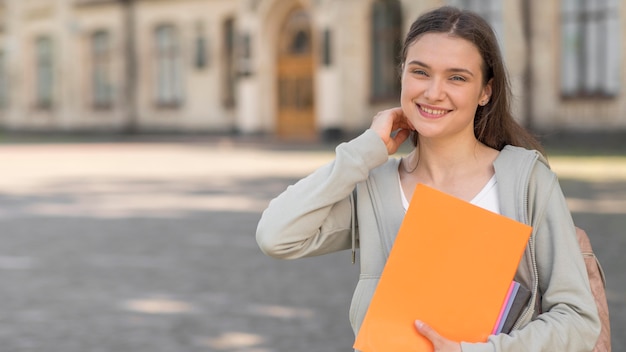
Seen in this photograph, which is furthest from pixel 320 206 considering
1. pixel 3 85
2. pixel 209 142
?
pixel 3 85

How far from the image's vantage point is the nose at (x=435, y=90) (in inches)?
87.8

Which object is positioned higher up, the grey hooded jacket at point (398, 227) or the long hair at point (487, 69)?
the long hair at point (487, 69)

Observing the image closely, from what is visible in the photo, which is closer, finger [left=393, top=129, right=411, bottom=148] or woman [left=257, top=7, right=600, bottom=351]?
woman [left=257, top=7, right=600, bottom=351]

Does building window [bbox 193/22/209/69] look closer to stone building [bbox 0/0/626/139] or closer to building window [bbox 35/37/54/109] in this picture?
stone building [bbox 0/0/626/139]

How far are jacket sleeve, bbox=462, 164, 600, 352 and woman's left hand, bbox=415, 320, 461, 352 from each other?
8 centimetres

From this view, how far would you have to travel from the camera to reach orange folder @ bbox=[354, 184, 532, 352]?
6.75 feet

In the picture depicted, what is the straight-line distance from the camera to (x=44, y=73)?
39.2 meters

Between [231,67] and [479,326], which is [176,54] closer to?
[231,67]

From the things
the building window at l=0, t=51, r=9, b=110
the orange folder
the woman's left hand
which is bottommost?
the building window at l=0, t=51, r=9, b=110

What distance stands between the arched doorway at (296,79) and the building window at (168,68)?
488 centimetres

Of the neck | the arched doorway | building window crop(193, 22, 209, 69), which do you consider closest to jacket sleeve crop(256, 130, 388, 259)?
the neck

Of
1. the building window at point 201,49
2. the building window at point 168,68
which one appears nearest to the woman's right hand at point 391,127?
the building window at point 201,49

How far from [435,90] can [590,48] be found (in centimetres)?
2208

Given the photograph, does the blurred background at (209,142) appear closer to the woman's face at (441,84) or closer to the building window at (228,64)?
the building window at (228,64)
